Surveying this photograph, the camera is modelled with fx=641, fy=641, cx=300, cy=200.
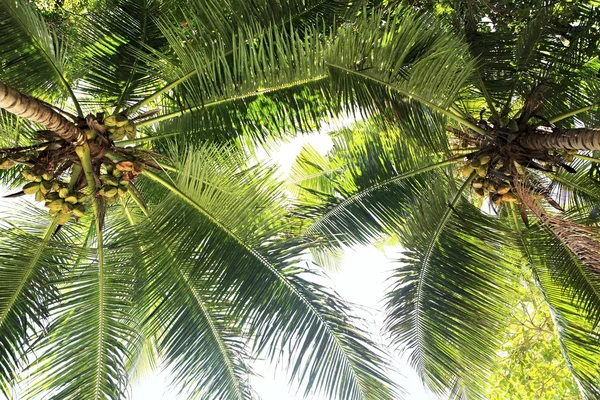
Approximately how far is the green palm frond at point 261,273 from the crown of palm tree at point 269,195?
0.01 m

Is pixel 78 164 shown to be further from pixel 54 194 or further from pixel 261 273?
pixel 261 273

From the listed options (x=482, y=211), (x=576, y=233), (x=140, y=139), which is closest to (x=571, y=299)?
(x=482, y=211)

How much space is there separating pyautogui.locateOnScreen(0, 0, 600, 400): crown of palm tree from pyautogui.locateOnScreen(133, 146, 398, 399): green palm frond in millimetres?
14

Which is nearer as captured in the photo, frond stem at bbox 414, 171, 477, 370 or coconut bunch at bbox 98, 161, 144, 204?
coconut bunch at bbox 98, 161, 144, 204

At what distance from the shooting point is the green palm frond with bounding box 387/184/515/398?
549 cm

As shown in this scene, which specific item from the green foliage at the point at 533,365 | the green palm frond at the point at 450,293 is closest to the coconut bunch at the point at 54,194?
the green palm frond at the point at 450,293

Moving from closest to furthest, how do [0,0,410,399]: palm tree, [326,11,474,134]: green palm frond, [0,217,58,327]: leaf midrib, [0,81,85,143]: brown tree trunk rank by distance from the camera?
[0,81,85,143]: brown tree trunk
[326,11,474,134]: green palm frond
[0,0,410,399]: palm tree
[0,217,58,327]: leaf midrib

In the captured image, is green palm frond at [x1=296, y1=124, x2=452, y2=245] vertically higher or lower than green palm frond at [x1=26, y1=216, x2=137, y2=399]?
higher

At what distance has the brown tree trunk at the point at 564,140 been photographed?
14.4ft

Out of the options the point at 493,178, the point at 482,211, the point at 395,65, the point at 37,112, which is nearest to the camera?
the point at 37,112

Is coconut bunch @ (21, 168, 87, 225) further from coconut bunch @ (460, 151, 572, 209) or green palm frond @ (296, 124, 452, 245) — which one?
coconut bunch @ (460, 151, 572, 209)

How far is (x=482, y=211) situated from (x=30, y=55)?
4010 mm

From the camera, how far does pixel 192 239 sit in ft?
15.2

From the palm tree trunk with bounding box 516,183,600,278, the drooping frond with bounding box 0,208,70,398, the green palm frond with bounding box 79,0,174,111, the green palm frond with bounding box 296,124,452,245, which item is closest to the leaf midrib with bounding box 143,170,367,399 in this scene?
the drooping frond with bounding box 0,208,70,398
